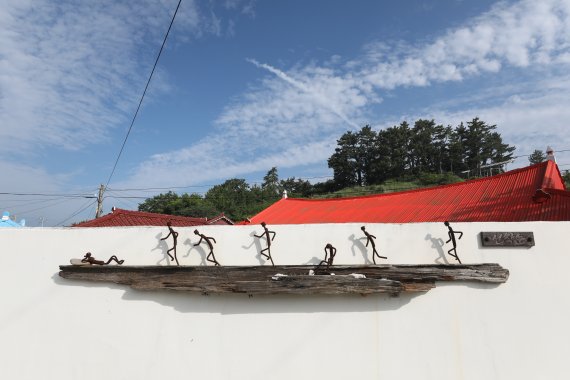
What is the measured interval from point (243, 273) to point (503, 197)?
4423 millimetres

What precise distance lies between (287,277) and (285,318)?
0.29 m

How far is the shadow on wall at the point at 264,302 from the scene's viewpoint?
7.71ft

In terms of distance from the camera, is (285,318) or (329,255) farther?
(329,255)

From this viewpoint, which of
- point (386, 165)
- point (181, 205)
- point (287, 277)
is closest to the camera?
point (287, 277)

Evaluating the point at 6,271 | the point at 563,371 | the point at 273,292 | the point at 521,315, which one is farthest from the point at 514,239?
the point at 6,271

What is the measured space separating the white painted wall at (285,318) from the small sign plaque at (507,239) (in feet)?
0.13

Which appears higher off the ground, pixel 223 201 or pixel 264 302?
pixel 223 201

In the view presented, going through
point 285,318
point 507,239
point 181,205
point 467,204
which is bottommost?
point 285,318

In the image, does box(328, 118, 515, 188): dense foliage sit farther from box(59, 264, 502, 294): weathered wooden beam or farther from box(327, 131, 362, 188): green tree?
box(59, 264, 502, 294): weathered wooden beam

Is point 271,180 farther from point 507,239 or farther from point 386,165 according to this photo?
point 507,239

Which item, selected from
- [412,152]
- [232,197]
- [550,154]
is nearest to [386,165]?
[412,152]

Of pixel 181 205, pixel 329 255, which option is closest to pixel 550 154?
pixel 329 255

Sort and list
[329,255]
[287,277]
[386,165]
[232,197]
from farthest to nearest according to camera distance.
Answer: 1. [386,165]
2. [232,197]
3. [329,255]
4. [287,277]

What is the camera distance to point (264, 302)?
7.99ft
